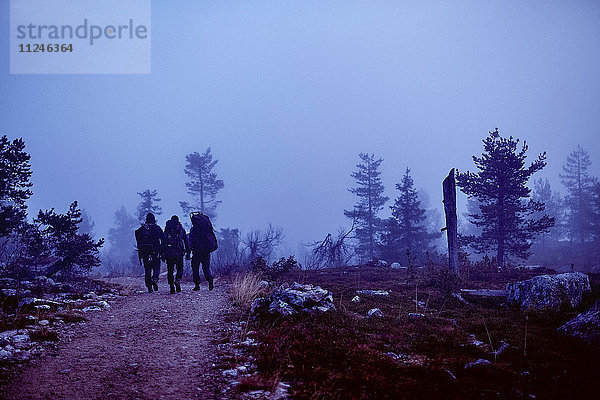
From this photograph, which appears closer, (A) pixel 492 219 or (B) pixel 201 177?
(A) pixel 492 219

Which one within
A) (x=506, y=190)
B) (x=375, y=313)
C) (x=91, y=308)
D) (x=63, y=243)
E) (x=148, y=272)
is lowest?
(x=375, y=313)

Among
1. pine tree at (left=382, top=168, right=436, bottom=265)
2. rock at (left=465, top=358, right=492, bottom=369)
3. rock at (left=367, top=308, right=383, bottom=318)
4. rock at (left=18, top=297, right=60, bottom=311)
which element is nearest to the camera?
rock at (left=465, top=358, right=492, bottom=369)

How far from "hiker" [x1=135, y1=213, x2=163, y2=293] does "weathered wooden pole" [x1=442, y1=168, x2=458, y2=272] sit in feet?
42.3

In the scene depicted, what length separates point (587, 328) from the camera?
191 inches

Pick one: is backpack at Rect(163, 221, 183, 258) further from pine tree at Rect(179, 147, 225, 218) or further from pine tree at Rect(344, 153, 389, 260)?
pine tree at Rect(179, 147, 225, 218)

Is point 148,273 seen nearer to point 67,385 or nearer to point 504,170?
point 67,385

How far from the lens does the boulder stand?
22.2ft

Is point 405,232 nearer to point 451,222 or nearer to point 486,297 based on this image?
point 451,222

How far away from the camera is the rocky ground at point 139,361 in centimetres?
325

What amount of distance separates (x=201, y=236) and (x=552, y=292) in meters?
10.8

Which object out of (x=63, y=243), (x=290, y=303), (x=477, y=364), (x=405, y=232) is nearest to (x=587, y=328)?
(x=477, y=364)

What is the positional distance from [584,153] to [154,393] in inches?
2521

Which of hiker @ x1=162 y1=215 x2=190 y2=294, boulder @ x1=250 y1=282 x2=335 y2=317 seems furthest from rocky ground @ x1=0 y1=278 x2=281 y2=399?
hiker @ x1=162 y1=215 x2=190 y2=294

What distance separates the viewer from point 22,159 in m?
13.7
